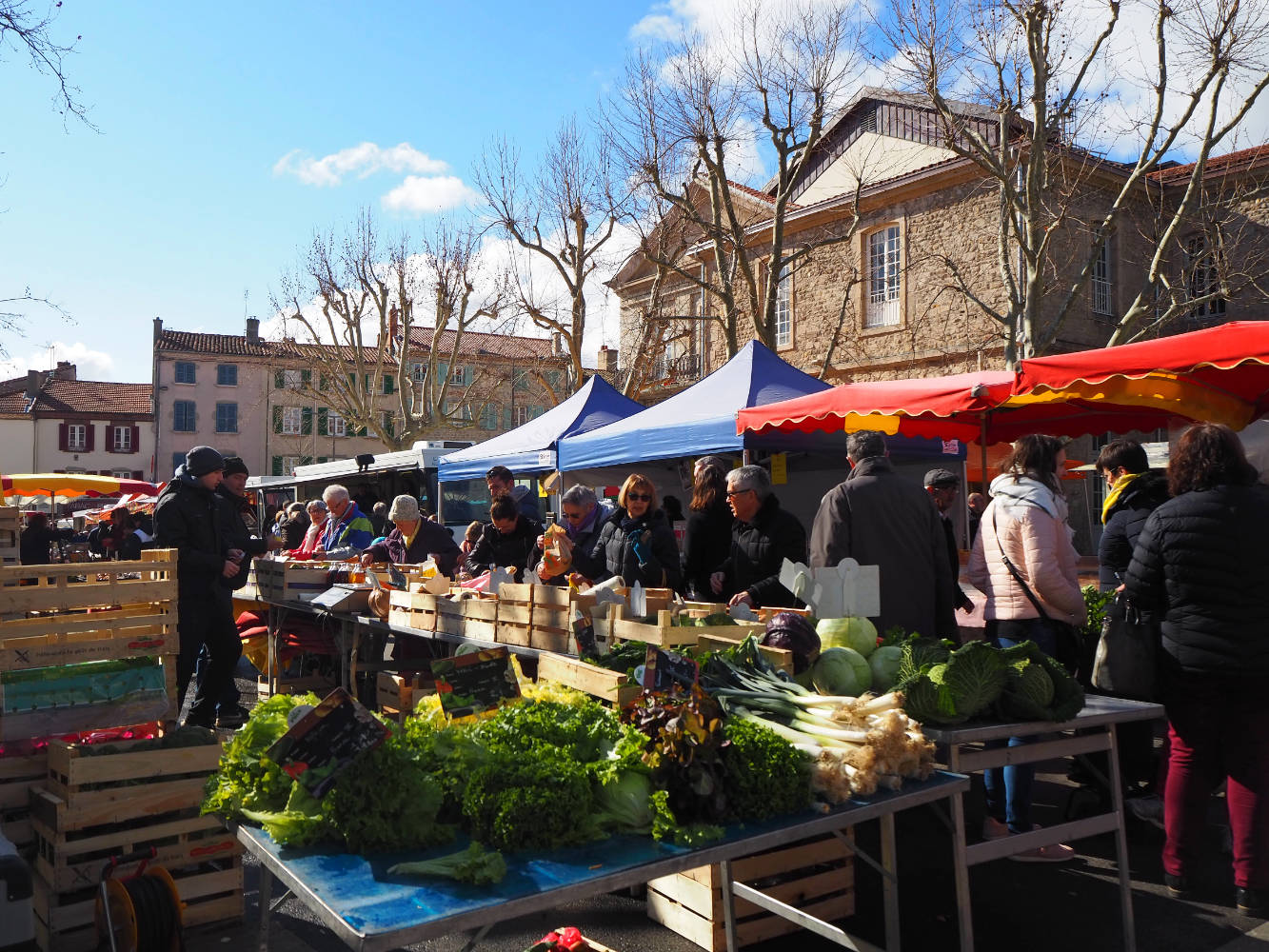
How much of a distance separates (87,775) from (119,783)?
0.46 feet

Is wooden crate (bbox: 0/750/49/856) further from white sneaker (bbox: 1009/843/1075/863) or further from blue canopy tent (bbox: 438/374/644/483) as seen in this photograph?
blue canopy tent (bbox: 438/374/644/483)

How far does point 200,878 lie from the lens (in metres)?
3.57

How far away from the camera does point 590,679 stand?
123 inches

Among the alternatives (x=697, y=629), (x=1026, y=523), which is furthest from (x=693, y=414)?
(x=697, y=629)

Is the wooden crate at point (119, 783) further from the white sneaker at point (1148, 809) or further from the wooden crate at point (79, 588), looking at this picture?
the white sneaker at point (1148, 809)

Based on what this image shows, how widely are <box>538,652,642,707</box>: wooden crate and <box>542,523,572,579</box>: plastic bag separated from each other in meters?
1.85

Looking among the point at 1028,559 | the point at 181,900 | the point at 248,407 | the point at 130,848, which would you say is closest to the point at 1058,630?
the point at 1028,559

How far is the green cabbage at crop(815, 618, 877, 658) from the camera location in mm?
3252

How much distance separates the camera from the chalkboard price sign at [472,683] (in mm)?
2871

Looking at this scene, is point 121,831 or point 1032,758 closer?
point 1032,758

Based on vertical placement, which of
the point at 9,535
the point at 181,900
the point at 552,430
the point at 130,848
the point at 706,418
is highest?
the point at 552,430

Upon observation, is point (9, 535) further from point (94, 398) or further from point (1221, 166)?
point (94, 398)

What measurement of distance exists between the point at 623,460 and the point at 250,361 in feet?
151

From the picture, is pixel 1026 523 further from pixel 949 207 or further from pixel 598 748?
pixel 949 207
